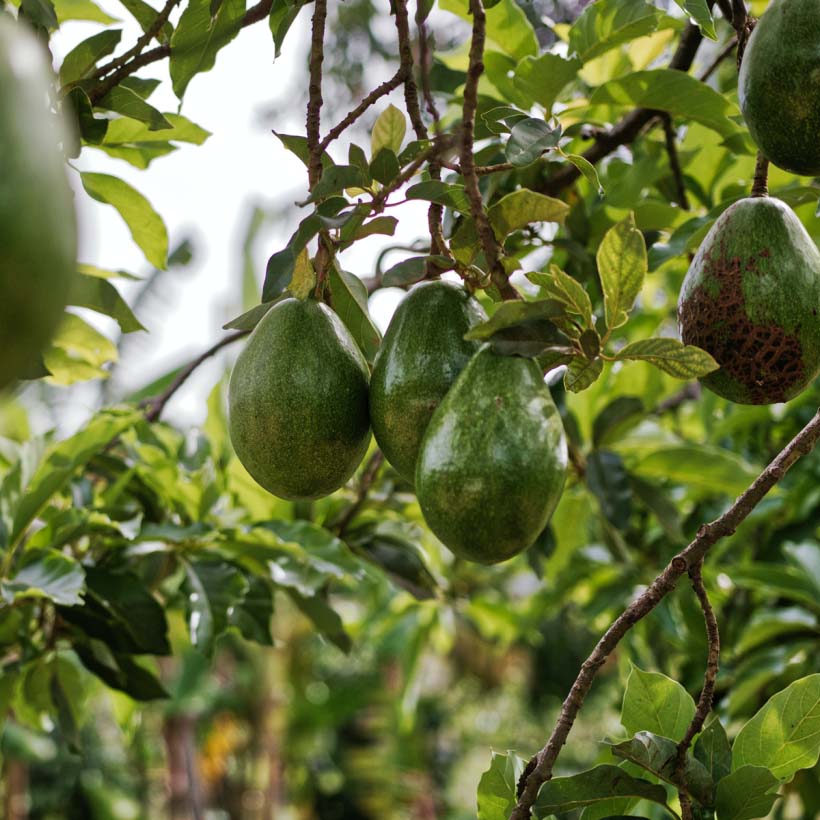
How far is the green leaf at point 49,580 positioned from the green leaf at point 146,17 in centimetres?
53

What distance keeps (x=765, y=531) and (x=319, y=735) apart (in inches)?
204

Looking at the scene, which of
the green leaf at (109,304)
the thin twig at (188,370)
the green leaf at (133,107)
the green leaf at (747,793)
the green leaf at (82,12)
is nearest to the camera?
the green leaf at (747,793)

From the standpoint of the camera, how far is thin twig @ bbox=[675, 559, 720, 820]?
0.71m

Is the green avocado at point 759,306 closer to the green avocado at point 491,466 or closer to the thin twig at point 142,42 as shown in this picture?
the green avocado at point 491,466

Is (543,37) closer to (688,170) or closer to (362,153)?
(688,170)

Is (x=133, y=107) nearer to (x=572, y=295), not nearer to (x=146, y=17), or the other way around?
(x=146, y=17)

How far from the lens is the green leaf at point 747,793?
720 mm

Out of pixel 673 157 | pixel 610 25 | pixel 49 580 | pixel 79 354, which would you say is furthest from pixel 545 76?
pixel 49 580

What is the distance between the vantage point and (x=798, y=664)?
1.40 m

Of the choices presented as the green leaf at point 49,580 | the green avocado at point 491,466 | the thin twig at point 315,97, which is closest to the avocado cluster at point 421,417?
the green avocado at point 491,466

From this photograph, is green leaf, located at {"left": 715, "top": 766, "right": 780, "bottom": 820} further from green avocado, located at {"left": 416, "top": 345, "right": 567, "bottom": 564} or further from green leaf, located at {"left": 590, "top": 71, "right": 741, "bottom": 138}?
green leaf, located at {"left": 590, "top": 71, "right": 741, "bottom": 138}

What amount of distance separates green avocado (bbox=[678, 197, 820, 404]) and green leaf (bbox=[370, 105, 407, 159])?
0.26 m

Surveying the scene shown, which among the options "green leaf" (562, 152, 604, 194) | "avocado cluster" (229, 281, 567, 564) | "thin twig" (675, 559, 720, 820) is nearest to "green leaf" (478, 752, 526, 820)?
"thin twig" (675, 559, 720, 820)

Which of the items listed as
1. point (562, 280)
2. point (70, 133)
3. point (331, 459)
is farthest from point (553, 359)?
point (70, 133)
